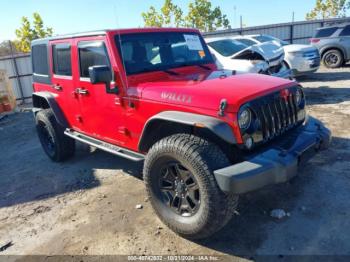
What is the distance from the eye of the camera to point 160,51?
3980 mm

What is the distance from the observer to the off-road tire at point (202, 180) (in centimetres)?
275

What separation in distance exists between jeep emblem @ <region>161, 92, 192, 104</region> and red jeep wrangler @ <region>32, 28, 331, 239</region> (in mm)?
11

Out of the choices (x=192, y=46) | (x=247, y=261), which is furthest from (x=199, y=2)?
(x=247, y=261)

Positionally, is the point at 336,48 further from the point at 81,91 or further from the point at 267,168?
the point at 267,168

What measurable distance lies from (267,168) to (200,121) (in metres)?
0.69

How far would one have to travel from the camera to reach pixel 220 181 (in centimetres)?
263

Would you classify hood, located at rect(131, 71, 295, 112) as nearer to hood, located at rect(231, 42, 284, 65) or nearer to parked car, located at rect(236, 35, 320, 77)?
hood, located at rect(231, 42, 284, 65)

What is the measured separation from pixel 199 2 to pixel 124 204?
122 ft

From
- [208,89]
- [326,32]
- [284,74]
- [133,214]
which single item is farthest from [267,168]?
[326,32]

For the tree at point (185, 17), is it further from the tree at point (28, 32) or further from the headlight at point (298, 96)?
the headlight at point (298, 96)

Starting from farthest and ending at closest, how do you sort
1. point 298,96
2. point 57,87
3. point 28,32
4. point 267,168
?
point 28,32
point 57,87
point 298,96
point 267,168

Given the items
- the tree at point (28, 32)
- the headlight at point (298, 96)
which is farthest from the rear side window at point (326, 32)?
the tree at point (28, 32)

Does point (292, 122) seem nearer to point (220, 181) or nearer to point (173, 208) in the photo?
point (220, 181)

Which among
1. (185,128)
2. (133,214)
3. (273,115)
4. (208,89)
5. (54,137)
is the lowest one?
(133,214)
